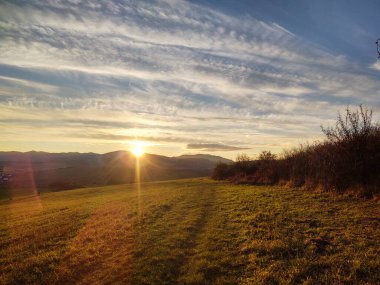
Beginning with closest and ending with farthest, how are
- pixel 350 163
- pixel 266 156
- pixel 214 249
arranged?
pixel 214 249 < pixel 350 163 < pixel 266 156

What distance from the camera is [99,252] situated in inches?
504

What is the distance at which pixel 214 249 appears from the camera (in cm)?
1186

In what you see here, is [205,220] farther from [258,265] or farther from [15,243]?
[15,243]

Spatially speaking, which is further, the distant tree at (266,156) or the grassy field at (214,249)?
the distant tree at (266,156)

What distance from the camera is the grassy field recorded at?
905 centimetres

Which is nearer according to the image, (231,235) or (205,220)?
(231,235)

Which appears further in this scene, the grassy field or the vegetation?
the vegetation

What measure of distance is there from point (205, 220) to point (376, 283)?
1082cm

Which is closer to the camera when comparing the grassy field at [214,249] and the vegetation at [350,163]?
the grassy field at [214,249]

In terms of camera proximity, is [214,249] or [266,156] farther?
[266,156]

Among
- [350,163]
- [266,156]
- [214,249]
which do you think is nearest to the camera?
[214,249]

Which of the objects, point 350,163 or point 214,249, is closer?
point 214,249

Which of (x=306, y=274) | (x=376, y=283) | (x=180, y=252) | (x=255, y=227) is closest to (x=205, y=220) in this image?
(x=255, y=227)

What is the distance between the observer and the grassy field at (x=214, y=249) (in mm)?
9055
